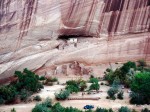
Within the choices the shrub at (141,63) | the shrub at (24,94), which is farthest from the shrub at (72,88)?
the shrub at (141,63)

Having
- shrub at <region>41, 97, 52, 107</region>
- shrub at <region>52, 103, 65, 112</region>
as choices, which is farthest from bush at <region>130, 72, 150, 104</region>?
shrub at <region>41, 97, 52, 107</region>

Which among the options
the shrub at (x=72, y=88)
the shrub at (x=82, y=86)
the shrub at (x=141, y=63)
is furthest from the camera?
the shrub at (x=141, y=63)

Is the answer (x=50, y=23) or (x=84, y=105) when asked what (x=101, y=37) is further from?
(x=84, y=105)

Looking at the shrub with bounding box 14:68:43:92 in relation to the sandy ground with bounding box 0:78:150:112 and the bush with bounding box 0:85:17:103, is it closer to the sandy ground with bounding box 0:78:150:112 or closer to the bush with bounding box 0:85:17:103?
the sandy ground with bounding box 0:78:150:112

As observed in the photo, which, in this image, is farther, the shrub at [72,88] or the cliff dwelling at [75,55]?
the shrub at [72,88]

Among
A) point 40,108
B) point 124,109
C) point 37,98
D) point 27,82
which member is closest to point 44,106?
point 40,108

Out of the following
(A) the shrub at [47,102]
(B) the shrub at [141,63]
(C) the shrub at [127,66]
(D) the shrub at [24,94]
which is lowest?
(A) the shrub at [47,102]

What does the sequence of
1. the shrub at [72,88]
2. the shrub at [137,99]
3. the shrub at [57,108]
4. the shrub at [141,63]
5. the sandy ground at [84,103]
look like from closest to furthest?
the shrub at [57,108]
the sandy ground at [84,103]
the shrub at [137,99]
the shrub at [72,88]
the shrub at [141,63]

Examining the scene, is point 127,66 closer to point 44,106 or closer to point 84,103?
point 84,103

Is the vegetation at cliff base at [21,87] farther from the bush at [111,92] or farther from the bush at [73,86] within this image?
the bush at [111,92]

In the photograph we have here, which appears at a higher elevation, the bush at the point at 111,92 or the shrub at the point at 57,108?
the bush at the point at 111,92
